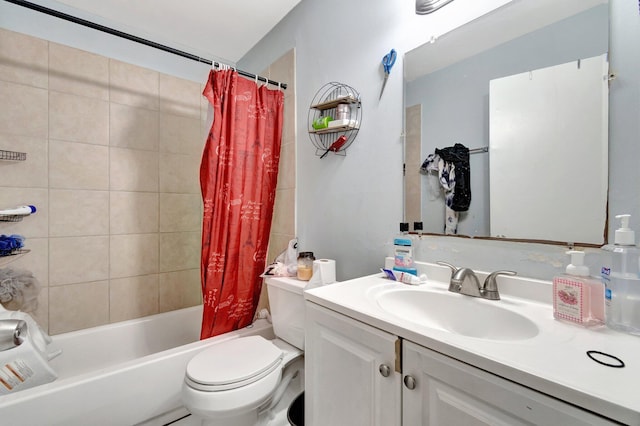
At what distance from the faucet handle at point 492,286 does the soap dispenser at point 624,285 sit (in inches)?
9.2

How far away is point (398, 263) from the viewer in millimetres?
1163

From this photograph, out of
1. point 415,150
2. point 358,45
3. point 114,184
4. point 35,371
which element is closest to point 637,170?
point 415,150

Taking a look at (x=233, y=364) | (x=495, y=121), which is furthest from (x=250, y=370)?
(x=495, y=121)

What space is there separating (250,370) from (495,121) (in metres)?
1.38

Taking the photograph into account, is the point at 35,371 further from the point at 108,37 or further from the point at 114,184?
the point at 108,37

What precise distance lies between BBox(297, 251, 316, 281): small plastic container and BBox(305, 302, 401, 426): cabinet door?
51 centimetres

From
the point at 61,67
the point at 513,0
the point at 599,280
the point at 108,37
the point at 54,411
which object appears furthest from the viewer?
the point at 108,37

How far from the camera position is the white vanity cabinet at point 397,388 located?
0.51m

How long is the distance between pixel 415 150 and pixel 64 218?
2205mm

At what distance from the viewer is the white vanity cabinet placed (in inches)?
20.0

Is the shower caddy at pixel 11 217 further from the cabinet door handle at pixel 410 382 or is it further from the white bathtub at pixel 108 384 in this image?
the cabinet door handle at pixel 410 382

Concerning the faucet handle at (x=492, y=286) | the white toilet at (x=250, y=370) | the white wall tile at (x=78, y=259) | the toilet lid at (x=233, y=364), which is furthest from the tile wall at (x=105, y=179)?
the faucet handle at (x=492, y=286)

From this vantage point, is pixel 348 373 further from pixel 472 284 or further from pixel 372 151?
pixel 372 151

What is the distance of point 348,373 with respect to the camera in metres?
0.83
